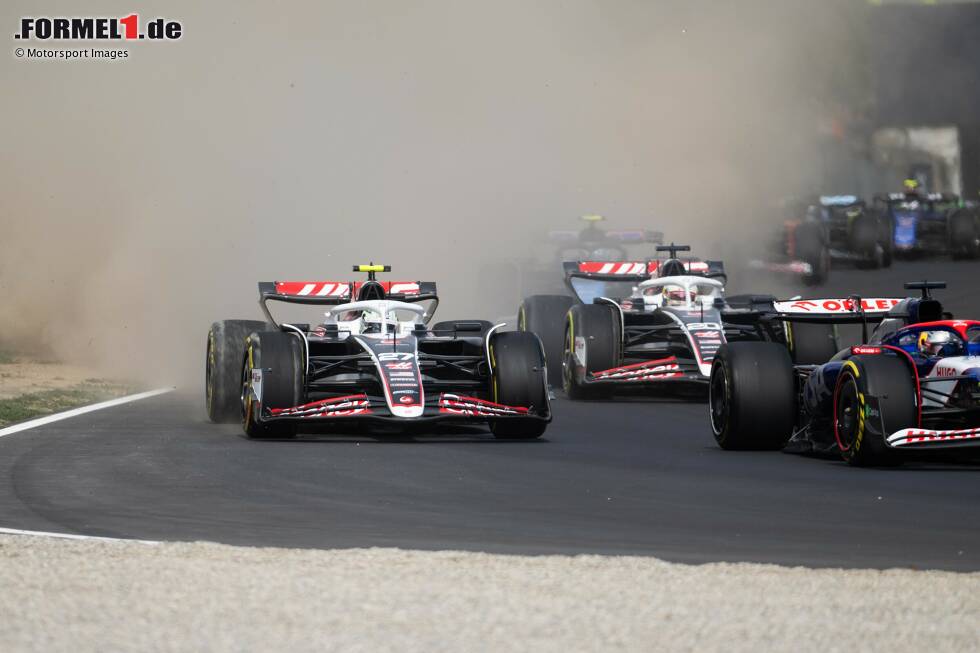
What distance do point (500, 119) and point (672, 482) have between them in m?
31.5

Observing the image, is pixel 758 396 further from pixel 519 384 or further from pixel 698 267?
pixel 698 267

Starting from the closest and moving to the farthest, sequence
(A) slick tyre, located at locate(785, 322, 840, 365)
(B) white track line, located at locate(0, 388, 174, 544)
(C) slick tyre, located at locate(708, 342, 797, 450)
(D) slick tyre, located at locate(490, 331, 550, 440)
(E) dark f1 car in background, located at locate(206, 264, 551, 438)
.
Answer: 1. (B) white track line, located at locate(0, 388, 174, 544)
2. (C) slick tyre, located at locate(708, 342, 797, 450)
3. (E) dark f1 car in background, located at locate(206, 264, 551, 438)
4. (D) slick tyre, located at locate(490, 331, 550, 440)
5. (A) slick tyre, located at locate(785, 322, 840, 365)

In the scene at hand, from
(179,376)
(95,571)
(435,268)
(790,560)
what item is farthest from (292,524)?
(435,268)

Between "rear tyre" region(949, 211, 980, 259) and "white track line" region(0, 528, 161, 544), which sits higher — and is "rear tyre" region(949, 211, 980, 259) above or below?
Result: above

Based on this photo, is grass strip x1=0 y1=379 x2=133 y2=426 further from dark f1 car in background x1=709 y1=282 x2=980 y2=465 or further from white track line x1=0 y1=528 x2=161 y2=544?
white track line x1=0 y1=528 x2=161 y2=544

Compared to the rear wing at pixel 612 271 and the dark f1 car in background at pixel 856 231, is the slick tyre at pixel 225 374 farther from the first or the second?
the dark f1 car in background at pixel 856 231

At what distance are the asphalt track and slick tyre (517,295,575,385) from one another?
5.90 m

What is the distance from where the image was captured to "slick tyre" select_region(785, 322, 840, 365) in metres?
19.2

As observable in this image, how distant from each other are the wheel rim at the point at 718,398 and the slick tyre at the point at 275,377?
11.0ft

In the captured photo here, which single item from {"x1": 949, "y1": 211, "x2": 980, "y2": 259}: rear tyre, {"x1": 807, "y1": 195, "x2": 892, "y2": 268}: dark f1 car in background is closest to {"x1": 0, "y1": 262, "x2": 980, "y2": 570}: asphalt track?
{"x1": 807, "y1": 195, "x2": 892, "y2": 268}: dark f1 car in background

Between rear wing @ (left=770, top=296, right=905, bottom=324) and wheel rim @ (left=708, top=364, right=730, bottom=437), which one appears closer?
wheel rim @ (left=708, top=364, right=730, bottom=437)

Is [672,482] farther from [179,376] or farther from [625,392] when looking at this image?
[179,376]

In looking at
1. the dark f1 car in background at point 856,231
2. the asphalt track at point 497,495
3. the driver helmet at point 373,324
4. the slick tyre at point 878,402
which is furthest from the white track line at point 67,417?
the dark f1 car in background at point 856,231

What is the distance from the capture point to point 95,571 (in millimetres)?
7855
